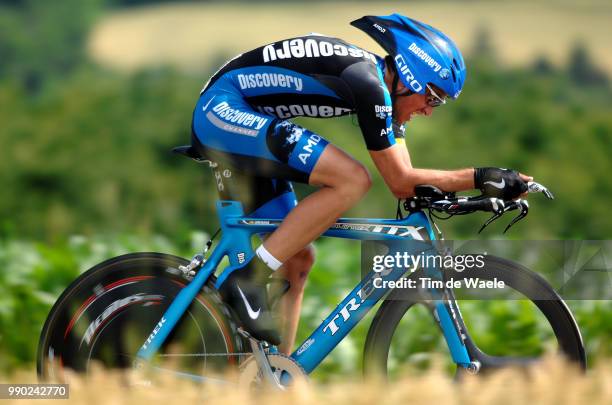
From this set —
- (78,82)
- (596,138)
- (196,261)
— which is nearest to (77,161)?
(78,82)

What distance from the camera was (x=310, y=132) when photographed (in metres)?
4.31

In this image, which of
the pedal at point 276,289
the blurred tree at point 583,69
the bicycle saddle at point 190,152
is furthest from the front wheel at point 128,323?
the blurred tree at point 583,69

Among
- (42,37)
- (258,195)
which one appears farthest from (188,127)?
(258,195)

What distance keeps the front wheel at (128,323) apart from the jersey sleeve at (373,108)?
1.06 m

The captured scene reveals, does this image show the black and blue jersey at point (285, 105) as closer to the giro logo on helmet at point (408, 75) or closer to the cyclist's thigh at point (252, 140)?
the cyclist's thigh at point (252, 140)

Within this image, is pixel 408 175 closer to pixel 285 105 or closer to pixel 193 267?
pixel 285 105

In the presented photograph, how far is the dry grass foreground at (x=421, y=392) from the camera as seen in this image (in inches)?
146

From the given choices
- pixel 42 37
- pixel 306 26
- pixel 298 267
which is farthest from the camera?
pixel 42 37

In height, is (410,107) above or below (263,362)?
above

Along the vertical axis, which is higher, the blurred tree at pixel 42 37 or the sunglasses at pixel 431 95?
the blurred tree at pixel 42 37

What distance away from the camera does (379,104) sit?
Result: 13.7 feet

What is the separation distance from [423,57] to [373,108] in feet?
1.22

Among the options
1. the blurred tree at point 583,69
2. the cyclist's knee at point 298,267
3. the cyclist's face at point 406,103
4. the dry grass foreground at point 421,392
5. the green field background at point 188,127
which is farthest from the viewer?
the blurred tree at point 583,69

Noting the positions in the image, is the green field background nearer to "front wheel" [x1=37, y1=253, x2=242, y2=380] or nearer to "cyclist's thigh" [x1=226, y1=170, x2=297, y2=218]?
"front wheel" [x1=37, y1=253, x2=242, y2=380]
